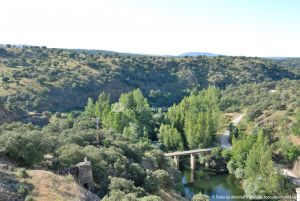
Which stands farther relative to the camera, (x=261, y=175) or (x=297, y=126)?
(x=297, y=126)

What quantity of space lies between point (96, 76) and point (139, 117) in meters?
40.7

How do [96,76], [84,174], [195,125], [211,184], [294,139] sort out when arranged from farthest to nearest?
[96,76] → [195,125] → [294,139] → [211,184] → [84,174]

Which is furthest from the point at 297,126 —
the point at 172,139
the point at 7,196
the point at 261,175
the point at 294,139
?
the point at 7,196

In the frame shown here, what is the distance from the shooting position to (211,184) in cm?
6150

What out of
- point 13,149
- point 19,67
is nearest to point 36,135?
point 13,149

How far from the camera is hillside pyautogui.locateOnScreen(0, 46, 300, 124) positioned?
95312 mm

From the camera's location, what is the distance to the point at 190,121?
7650cm

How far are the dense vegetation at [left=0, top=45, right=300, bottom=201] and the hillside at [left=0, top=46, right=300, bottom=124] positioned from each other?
0.33 meters

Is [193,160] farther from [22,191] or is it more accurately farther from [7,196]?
[7,196]

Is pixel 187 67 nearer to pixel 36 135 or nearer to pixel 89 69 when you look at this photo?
pixel 89 69

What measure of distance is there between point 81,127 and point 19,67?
63.4 metres

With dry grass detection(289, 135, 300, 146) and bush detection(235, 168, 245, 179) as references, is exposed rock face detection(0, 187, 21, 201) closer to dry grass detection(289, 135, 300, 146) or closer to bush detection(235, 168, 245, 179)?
bush detection(235, 168, 245, 179)

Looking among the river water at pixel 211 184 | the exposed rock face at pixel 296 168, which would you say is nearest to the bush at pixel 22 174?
the river water at pixel 211 184

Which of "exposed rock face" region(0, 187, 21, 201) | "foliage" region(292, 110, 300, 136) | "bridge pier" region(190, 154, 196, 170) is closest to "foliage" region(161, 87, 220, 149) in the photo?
"bridge pier" region(190, 154, 196, 170)
